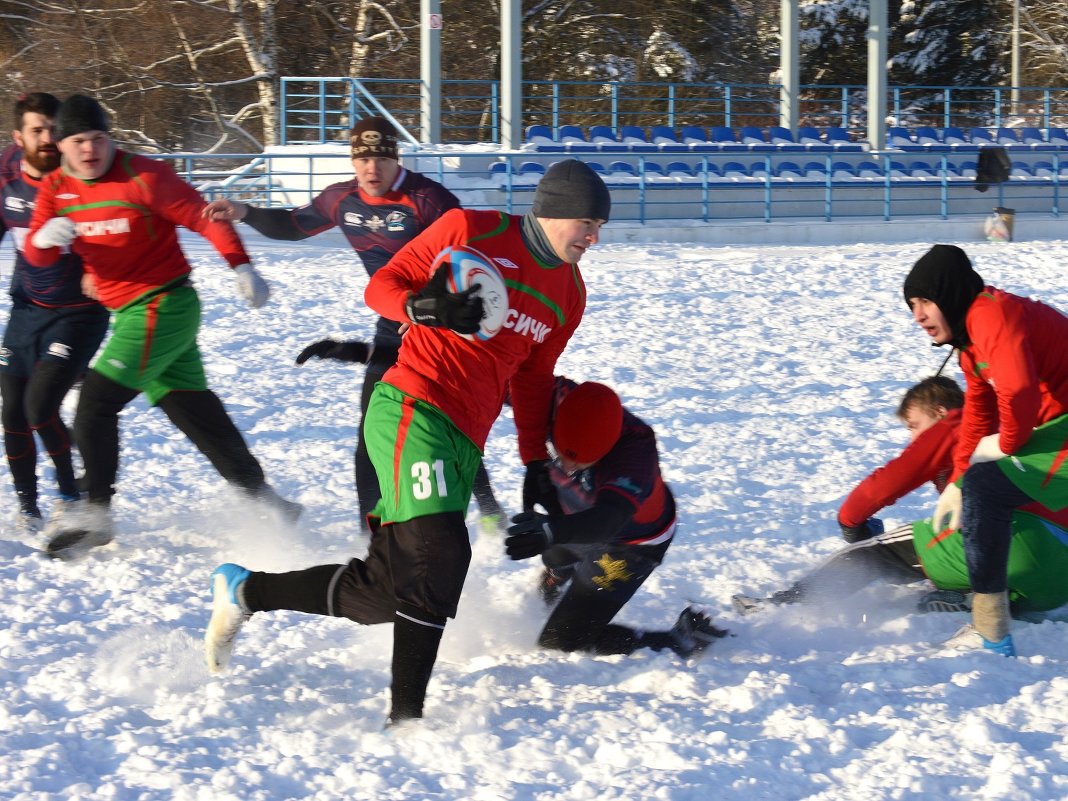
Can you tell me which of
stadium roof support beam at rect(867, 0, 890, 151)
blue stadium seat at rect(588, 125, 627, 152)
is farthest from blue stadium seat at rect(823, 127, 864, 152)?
blue stadium seat at rect(588, 125, 627, 152)

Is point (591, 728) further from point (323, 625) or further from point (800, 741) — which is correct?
point (323, 625)

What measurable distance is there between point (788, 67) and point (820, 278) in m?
10.7

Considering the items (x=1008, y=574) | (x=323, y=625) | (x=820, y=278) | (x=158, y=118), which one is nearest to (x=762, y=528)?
(x=1008, y=574)

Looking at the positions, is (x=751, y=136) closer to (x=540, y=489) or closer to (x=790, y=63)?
(x=790, y=63)

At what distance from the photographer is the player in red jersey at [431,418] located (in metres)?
3.34

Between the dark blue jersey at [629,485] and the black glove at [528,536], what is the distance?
0.30 metres

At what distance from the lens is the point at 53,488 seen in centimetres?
583

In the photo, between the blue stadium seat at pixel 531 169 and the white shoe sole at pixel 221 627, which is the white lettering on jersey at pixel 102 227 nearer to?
the white shoe sole at pixel 221 627

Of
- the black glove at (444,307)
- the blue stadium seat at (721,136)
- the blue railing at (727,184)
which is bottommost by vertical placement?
the black glove at (444,307)

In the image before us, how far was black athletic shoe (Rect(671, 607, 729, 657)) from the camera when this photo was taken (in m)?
4.00

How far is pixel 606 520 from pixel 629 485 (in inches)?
6.4

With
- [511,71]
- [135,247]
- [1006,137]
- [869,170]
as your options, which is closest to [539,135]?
[511,71]

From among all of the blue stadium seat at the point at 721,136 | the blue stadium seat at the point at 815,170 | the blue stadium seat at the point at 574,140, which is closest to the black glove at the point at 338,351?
the blue stadium seat at the point at 574,140

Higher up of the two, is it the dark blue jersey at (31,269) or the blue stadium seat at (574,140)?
the blue stadium seat at (574,140)
